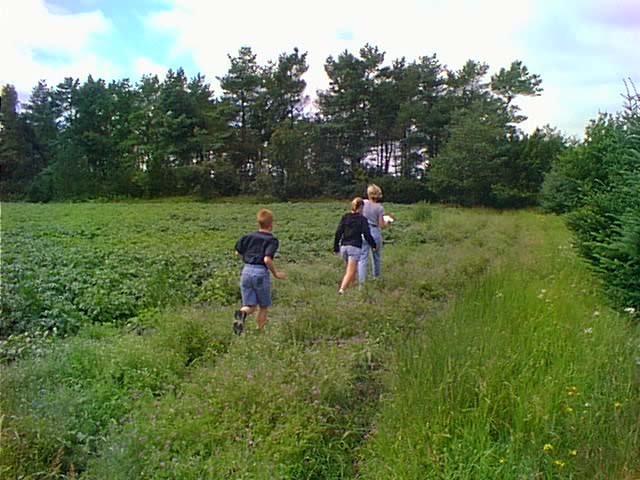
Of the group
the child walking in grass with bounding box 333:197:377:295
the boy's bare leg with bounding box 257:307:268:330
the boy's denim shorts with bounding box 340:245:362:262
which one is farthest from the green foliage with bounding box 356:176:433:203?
the boy's bare leg with bounding box 257:307:268:330

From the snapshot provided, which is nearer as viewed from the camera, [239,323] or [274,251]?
[239,323]

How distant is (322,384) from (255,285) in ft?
8.25

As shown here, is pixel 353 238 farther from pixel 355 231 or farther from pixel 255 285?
pixel 255 285

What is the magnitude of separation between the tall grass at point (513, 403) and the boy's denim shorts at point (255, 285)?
2.14 m

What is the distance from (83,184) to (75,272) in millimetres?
41932

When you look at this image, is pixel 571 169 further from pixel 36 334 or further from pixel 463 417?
pixel 36 334

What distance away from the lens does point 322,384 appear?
386 cm

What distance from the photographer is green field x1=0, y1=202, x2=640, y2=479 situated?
3.05 meters

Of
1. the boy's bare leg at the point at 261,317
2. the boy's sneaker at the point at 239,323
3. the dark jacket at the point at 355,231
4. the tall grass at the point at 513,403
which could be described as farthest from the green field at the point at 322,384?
the dark jacket at the point at 355,231

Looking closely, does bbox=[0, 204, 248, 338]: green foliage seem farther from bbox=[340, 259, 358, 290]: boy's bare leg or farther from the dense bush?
the dense bush

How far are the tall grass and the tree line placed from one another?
38162mm

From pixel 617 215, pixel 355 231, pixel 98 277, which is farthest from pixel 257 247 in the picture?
pixel 617 215

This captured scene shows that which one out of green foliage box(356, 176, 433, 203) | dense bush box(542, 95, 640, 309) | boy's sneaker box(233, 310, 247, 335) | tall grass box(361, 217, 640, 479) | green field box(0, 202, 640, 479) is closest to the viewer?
tall grass box(361, 217, 640, 479)

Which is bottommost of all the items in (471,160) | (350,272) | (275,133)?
(350,272)
